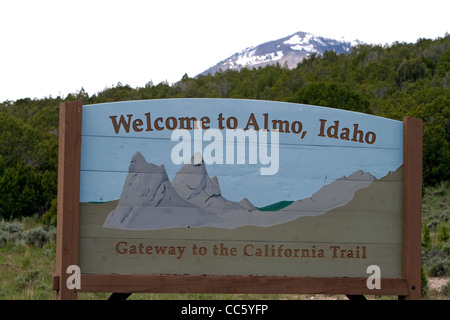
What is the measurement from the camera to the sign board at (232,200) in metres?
4.36

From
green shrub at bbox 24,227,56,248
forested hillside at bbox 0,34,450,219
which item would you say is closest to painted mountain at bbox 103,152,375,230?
green shrub at bbox 24,227,56,248

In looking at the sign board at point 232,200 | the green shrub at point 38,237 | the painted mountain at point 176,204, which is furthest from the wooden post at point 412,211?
the green shrub at point 38,237

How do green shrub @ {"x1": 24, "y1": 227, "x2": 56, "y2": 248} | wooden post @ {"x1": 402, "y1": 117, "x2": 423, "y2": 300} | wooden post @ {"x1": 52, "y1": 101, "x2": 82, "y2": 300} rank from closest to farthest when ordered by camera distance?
1. wooden post @ {"x1": 52, "y1": 101, "x2": 82, "y2": 300}
2. wooden post @ {"x1": 402, "y1": 117, "x2": 423, "y2": 300}
3. green shrub @ {"x1": 24, "y1": 227, "x2": 56, "y2": 248}

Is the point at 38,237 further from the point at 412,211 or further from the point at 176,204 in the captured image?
the point at 412,211

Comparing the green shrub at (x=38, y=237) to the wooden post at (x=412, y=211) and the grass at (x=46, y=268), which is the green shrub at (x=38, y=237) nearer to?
the grass at (x=46, y=268)

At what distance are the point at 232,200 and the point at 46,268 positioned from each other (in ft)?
20.0

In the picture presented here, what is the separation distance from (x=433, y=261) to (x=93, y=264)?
25.9 ft

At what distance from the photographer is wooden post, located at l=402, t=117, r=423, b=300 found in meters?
4.54

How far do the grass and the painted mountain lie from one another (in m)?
3.28

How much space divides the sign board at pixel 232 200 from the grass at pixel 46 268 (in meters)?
3.23

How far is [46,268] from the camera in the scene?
9.45m

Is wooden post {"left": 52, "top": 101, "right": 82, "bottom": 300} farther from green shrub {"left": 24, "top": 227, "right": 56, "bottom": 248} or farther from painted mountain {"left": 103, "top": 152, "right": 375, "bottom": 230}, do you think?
→ green shrub {"left": 24, "top": 227, "right": 56, "bottom": 248}
